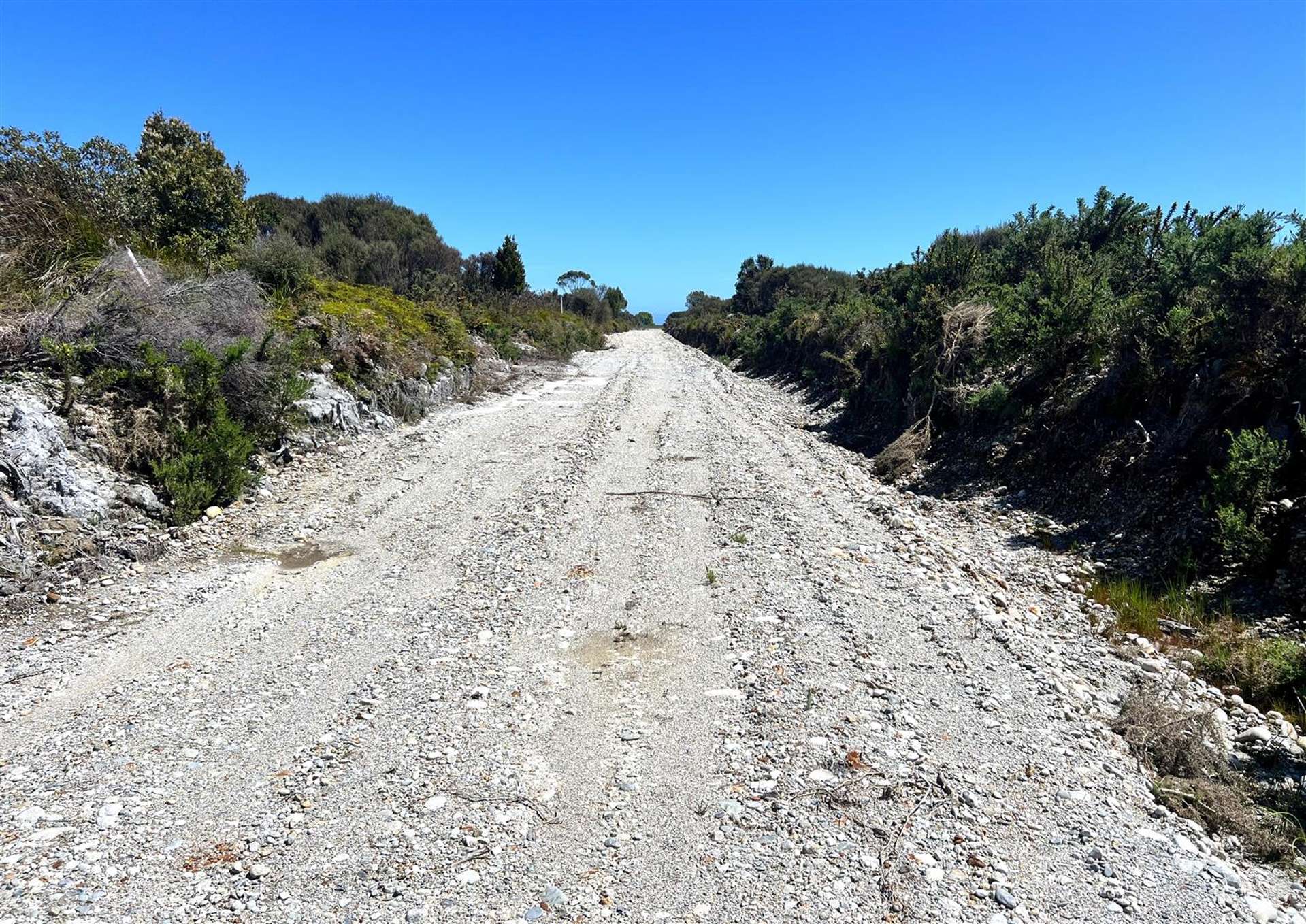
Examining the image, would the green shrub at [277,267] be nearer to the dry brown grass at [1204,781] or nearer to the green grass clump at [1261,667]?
the dry brown grass at [1204,781]

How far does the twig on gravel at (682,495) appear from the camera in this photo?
9.56 m

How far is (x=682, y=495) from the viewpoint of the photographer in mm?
9727

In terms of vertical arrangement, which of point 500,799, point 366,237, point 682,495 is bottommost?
point 500,799

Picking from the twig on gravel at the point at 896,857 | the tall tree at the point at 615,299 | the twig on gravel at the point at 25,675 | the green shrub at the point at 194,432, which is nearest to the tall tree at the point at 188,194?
the green shrub at the point at 194,432

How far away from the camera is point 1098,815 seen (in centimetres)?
371

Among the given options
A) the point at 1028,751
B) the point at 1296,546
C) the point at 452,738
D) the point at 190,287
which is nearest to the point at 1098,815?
the point at 1028,751

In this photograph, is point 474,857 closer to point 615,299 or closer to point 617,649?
point 617,649

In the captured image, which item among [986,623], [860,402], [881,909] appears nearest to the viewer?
[881,909]

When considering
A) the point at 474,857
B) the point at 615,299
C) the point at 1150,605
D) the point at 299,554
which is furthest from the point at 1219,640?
the point at 615,299

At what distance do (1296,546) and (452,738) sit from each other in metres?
7.91

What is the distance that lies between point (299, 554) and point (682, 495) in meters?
5.12

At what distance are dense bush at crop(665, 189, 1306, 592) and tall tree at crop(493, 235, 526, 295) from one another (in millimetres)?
30263

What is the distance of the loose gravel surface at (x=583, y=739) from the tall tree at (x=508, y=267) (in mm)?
37598

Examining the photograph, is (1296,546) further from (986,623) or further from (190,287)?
(190,287)
